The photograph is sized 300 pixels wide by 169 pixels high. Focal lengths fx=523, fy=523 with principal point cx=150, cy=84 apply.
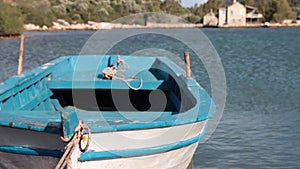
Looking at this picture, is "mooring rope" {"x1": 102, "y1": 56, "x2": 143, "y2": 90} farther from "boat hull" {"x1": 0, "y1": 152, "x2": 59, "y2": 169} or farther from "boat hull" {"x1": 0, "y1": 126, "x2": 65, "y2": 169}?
"boat hull" {"x1": 0, "y1": 126, "x2": 65, "y2": 169}

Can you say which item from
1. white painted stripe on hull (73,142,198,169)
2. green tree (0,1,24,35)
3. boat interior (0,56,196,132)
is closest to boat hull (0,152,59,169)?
white painted stripe on hull (73,142,198,169)

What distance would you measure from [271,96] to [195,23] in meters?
113

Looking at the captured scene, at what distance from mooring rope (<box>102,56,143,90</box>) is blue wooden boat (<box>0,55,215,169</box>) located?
0.07 ft

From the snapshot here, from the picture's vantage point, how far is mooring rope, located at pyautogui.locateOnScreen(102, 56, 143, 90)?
952cm

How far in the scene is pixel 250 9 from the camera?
129125mm

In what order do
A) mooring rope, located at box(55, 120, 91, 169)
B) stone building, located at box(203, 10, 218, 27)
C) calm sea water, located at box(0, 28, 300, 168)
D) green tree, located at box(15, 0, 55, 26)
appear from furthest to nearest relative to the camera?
1. stone building, located at box(203, 10, 218, 27)
2. green tree, located at box(15, 0, 55, 26)
3. calm sea water, located at box(0, 28, 300, 168)
4. mooring rope, located at box(55, 120, 91, 169)

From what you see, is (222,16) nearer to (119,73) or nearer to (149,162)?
(119,73)

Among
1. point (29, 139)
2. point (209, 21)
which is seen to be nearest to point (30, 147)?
point (29, 139)

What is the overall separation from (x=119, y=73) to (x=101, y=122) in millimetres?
4530

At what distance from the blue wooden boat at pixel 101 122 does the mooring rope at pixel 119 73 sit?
21 millimetres

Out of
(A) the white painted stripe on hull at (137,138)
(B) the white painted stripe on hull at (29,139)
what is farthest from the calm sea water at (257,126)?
(B) the white painted stripe on hull at (29,139)

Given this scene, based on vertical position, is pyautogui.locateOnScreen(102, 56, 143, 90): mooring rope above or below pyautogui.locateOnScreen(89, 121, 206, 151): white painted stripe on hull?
below

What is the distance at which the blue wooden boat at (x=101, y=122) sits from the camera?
5.85m

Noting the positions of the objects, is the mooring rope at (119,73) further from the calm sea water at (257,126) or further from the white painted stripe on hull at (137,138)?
the white painted stripe on hull at (137,138)
